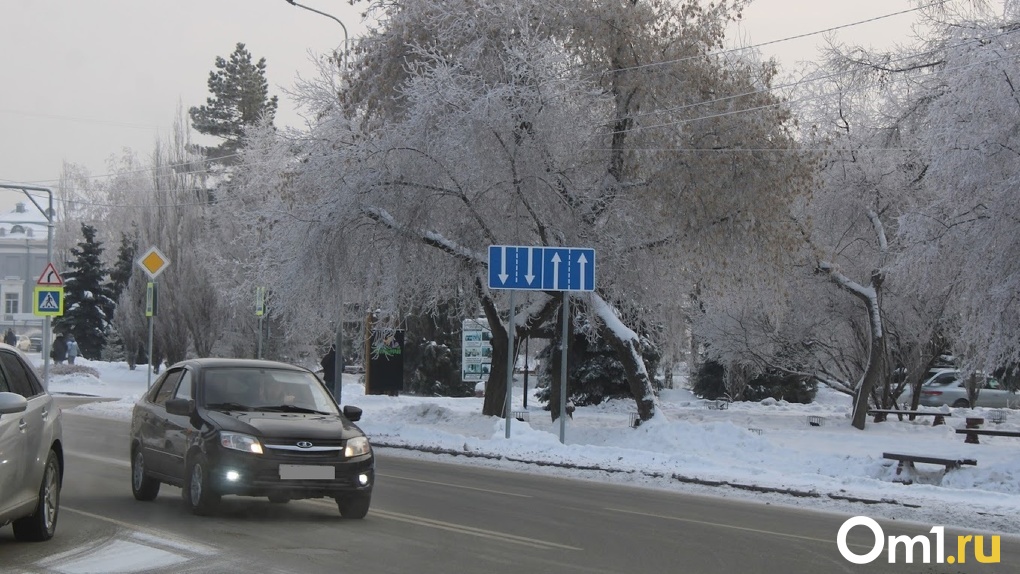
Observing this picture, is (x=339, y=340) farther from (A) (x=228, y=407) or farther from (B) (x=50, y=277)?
(A) (x=228, y=407)

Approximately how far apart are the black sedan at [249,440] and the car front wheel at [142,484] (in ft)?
0.04

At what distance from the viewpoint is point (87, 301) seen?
6384cm

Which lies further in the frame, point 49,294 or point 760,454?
point 49,294

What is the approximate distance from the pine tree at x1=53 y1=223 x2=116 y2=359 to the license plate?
5634cm

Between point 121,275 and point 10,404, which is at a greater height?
point 121,275

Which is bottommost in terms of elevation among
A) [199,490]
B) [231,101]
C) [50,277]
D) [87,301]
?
[199,490]

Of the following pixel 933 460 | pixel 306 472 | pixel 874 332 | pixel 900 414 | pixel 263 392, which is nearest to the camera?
pixel 306 472

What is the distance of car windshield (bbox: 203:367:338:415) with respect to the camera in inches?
456

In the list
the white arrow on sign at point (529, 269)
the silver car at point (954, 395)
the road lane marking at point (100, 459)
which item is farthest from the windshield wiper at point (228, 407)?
the silver car at point (954, 395)

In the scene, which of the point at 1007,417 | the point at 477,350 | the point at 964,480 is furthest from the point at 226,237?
the point at 964,480

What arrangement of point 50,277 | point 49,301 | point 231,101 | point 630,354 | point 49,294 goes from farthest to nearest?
point 231,101
point 50,277
point 49,294
point 49,301
point 630,354

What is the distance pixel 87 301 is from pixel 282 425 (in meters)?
57.4

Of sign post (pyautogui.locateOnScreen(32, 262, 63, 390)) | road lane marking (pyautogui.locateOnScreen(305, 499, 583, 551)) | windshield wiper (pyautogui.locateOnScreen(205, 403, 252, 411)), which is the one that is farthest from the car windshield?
sign post (pyautogui.locateOnScreen(32, 262, 63, 390))

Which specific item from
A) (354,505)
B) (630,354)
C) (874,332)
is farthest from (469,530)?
(874,332)
